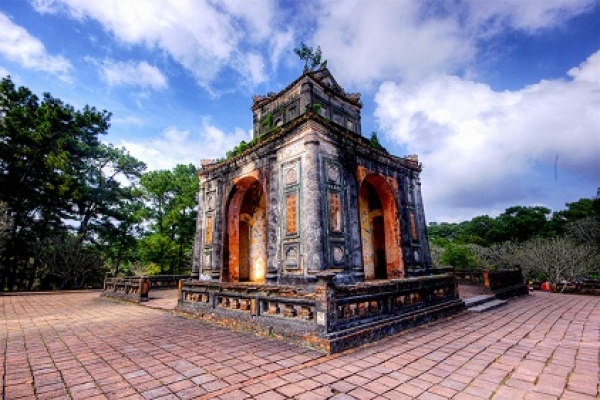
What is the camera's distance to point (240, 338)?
5922mm

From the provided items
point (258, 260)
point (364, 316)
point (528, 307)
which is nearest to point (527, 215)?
point (528, 307)

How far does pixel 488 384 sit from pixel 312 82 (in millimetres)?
14762

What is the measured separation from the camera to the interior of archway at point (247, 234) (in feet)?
45.0

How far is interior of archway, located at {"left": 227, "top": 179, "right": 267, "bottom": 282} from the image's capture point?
1371 cm

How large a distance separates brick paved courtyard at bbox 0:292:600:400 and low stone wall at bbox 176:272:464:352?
0.28 m

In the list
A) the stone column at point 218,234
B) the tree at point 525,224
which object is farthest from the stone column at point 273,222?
the tree at point 525,224

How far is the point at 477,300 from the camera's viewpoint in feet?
31.9

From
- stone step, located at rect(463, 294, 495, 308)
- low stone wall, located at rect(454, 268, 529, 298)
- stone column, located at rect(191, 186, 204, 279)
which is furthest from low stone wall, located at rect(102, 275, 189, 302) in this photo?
low stone wall, located at rect(454, 268, 529, 298)

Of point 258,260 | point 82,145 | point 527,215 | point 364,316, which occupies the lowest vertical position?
point 364,316

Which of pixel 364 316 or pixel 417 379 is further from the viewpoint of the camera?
pixel 364 316

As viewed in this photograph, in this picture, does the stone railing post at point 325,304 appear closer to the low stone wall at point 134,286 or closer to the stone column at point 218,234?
the stone column at point 218,234

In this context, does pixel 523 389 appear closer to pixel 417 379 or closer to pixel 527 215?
pixel 417 379

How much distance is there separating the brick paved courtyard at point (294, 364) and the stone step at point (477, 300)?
7.05 ft

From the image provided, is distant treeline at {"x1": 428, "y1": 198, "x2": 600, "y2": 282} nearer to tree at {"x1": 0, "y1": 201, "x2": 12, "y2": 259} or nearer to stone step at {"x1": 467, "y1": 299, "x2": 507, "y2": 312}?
stone step at {"x1": 467, "y1": 299, "x2": 507, "y2": 312}
